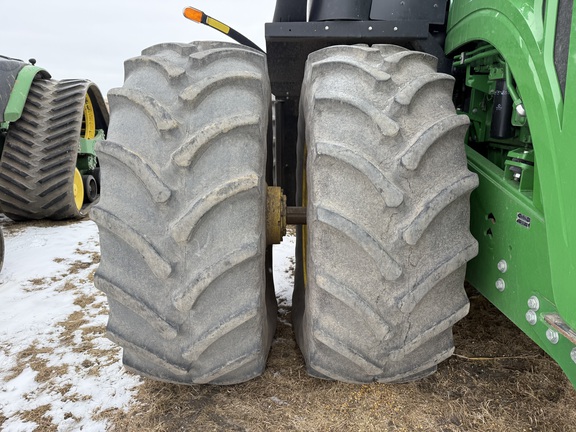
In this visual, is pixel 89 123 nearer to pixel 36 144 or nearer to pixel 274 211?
pixel 36 144

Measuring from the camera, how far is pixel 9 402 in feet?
5.52

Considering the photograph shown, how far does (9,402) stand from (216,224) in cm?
109

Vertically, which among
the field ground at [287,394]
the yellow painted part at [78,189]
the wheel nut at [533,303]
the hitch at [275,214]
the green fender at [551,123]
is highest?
the green fender at [551,123]

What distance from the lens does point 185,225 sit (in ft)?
4.18

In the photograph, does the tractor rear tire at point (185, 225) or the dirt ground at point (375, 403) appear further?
the dirt ground at point (375, 403)

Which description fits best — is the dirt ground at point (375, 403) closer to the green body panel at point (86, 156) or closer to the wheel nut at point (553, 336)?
the wheel nut at point (553, 336)

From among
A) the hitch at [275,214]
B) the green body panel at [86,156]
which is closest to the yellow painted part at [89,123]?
the green body panel at [86,156]

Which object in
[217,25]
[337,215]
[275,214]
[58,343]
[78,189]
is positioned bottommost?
[78,189]

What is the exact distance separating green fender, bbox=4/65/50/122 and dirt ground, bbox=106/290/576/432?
3447 millimetres

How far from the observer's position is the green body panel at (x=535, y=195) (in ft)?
3.44

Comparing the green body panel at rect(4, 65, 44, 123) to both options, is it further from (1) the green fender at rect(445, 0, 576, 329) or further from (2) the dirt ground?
(1) the green fender at rect(445, 0, 576, 329)

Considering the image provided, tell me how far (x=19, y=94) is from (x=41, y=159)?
0.61 metres

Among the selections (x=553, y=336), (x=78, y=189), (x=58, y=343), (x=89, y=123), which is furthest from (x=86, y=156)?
(x=553, y=336)

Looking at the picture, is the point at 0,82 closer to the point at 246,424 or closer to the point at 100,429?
the point at 100,429
